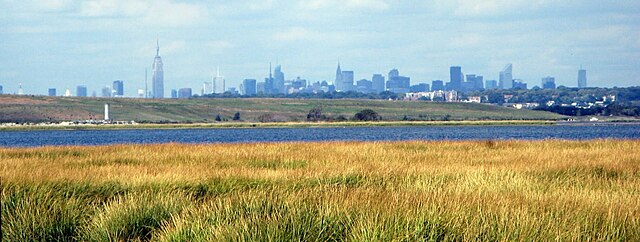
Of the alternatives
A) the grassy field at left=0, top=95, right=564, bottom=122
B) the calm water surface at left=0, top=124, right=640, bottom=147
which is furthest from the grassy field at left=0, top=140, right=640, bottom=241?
the grassy field at left=0, top=95, right=564, bottom=122

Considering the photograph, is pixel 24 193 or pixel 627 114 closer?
pixel 24 193

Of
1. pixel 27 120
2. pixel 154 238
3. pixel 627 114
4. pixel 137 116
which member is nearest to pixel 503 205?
pixel 154 238

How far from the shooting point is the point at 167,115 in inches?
6737

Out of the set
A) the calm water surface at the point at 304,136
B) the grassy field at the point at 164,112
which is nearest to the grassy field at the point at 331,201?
the calm water surface at the point at 304,136

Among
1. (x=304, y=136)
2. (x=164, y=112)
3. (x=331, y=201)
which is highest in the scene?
(x=331, y=201)

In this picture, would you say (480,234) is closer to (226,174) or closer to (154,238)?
(154,238)

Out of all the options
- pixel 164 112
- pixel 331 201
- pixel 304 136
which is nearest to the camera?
pixel 331 201

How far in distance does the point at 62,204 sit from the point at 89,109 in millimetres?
166220

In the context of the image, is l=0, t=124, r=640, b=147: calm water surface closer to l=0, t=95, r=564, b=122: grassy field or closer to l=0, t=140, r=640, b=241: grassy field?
l=0, t=140, r=640, b=241: grassy field

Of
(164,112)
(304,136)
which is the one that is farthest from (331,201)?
(164,112)

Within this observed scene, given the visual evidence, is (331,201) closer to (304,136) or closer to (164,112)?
(304,136)

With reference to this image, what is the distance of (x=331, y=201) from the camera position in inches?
445

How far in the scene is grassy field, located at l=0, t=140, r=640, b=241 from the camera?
10.0 metres

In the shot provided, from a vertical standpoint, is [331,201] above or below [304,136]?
above
